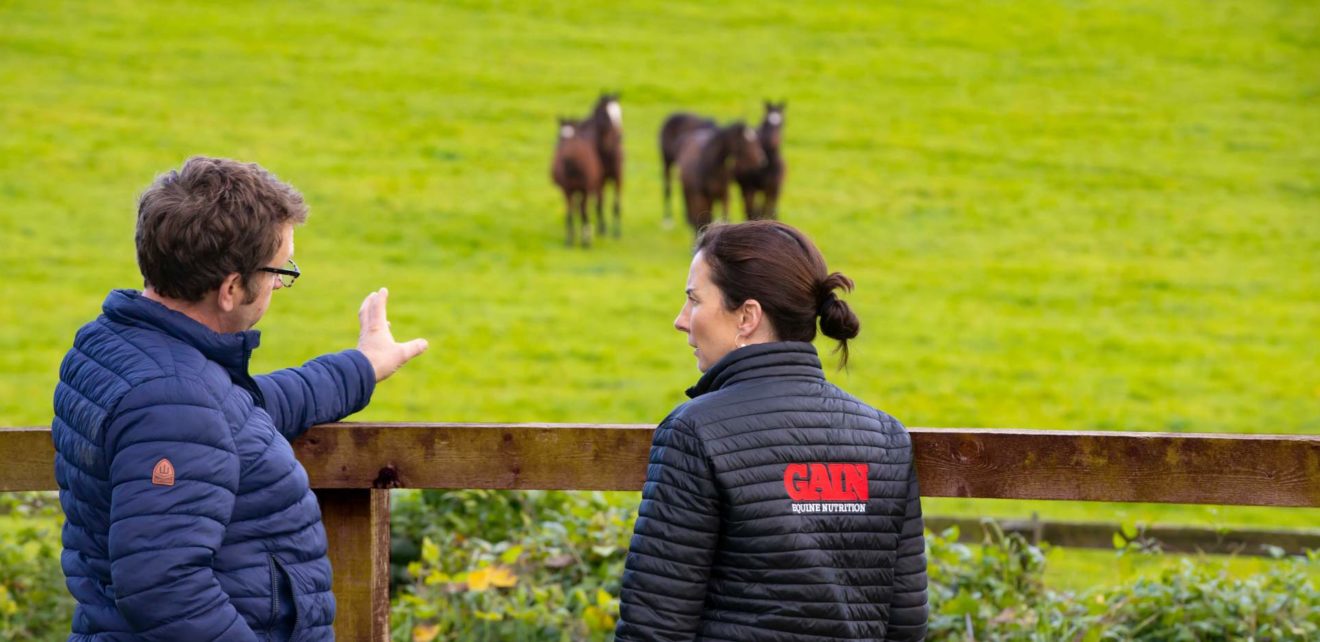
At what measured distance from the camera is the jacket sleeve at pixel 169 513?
6.88 feet

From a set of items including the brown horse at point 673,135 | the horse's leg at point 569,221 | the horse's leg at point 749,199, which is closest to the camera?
the horse's leg at point 569,221

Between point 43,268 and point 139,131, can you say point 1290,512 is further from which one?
point 139,131

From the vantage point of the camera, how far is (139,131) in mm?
23359

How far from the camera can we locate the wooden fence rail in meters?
2.71

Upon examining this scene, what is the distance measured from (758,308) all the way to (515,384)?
401 inches

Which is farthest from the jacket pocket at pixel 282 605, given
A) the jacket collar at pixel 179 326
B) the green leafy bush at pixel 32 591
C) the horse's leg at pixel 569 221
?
the horse's leg at pixel 569 221

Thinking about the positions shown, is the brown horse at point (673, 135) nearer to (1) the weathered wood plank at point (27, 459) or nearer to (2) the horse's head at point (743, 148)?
(2) the horse's head at point (743, 148)

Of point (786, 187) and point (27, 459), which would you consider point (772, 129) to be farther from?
point (27, 459)

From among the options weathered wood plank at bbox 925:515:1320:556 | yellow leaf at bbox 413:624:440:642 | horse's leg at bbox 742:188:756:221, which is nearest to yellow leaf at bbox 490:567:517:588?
yellow leaf at bbox 413:624:440:642

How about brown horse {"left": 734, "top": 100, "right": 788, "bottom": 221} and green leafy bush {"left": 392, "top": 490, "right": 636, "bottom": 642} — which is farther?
brown horse {"left": 734, "top": 100, "right": 788, "bottom": 221}

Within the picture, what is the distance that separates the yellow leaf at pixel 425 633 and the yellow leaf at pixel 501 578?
21cm

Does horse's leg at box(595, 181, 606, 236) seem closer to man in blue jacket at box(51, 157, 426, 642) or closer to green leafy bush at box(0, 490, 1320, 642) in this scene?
green leafy bush at box(0, 490, 1320, 642)

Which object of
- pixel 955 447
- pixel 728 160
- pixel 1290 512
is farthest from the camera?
pixel 728 160

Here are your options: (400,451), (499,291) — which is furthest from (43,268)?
(400,451)
